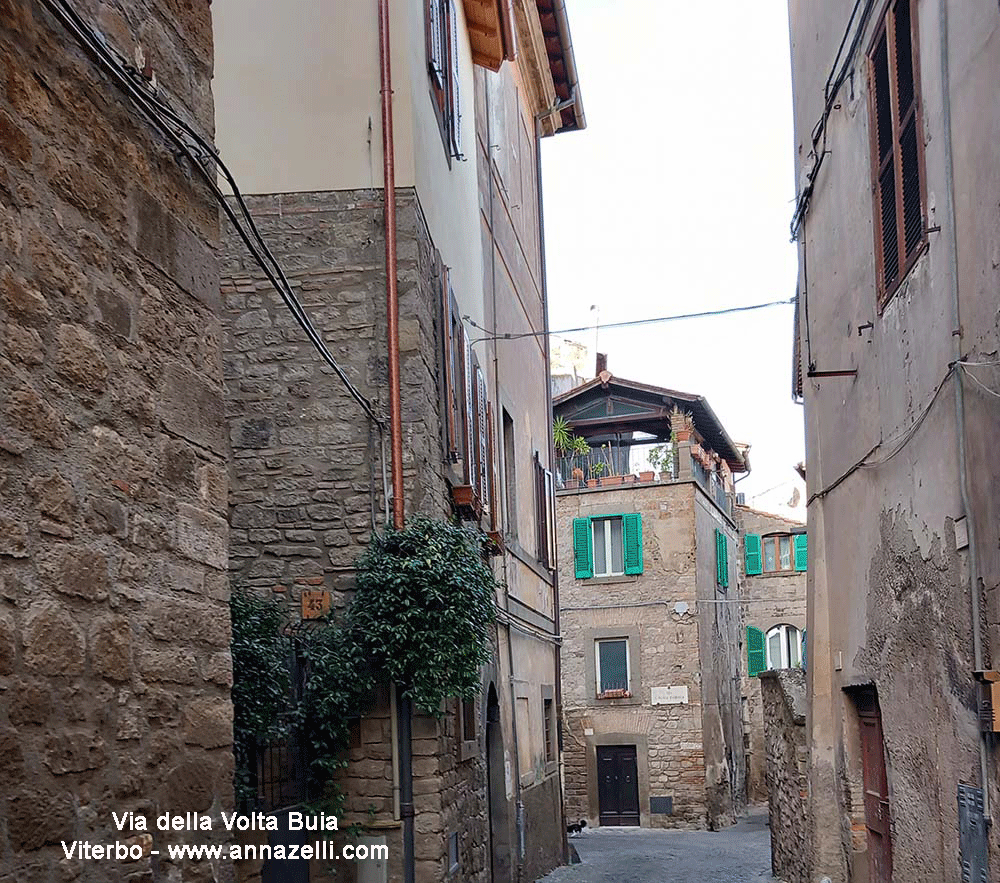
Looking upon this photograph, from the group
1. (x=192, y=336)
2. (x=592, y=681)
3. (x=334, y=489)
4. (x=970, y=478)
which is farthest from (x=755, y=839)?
(x=192, y=336)

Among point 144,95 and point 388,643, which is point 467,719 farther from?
point 144,95

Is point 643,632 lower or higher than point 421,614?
lower

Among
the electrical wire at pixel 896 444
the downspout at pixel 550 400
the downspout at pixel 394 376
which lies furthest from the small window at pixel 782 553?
the downspout at pixel 394 376

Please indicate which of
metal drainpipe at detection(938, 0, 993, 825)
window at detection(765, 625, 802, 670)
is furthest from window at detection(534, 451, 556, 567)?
window at detection(765, 625, 802, 670)

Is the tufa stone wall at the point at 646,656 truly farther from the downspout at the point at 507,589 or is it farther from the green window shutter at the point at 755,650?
the downspout at the point at 507,589

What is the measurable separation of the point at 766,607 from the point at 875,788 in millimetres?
22297

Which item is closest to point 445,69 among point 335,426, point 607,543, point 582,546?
point 335,426

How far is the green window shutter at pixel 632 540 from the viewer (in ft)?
82.6

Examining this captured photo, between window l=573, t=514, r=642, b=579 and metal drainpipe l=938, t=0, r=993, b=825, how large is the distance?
19.4m

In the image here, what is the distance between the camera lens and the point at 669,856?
59.6ft

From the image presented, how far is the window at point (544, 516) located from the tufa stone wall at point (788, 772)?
3.52m

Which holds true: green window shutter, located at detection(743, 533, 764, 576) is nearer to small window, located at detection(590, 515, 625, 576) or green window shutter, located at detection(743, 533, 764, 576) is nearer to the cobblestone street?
small window, located at detection(590, 515, 625, 576)

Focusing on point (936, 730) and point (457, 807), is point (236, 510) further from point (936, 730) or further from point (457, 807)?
point (936, 730)

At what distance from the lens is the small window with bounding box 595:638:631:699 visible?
2480cm
